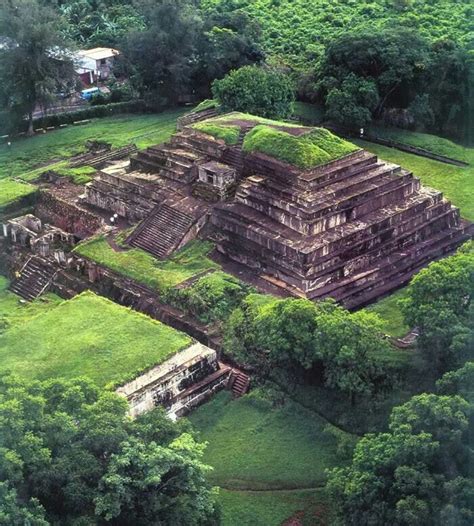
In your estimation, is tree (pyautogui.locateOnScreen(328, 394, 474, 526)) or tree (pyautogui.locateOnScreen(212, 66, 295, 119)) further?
tree (pyautogui.locateOnScreen(212, 66, 295, 119))

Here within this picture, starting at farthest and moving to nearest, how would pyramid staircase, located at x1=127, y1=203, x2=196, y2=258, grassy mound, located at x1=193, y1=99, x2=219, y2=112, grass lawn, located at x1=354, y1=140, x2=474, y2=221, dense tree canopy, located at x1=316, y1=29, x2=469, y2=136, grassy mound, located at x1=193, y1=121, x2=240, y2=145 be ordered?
grassy mound, located at x1=193, y1=99, x2=219, y2=112 → dense tree canopy, located at x1=316, y1=29, x2=469, y2=136 → grass lawn, located at x1=354, y1=140, x2=474, y2=221 → grassy mound, located at x1=193, y1=121, x2=240, y2=145 → pyramid staircase, located at x1=127, y1=203, x2=196, y2=258

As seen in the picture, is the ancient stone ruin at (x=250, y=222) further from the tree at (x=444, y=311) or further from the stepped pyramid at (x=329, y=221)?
the tree at (x=444, y=311)

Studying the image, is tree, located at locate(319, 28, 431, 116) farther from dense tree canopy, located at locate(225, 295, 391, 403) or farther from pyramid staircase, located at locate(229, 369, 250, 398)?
pyramid staircase, located at locate(229, 369, 250, 398)

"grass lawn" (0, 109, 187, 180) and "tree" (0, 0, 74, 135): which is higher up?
"tree" (0, 0, 74, 135)

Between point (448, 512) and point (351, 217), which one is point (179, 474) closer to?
point (448, 512)

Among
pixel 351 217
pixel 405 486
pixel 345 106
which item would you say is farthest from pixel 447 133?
pixel 405 486

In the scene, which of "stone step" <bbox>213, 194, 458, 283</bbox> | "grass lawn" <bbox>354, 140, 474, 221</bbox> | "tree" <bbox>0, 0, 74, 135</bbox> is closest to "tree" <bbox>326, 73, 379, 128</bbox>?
"grass lawn" <bbox>354, 140, 474, 221</bbox>

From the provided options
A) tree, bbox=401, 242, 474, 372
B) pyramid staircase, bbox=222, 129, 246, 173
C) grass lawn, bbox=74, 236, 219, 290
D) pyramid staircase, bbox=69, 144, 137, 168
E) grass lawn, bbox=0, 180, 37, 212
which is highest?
pyramid staircase, bbox=222, 129, 246, 173

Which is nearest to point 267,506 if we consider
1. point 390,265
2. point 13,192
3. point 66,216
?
point 390,265
